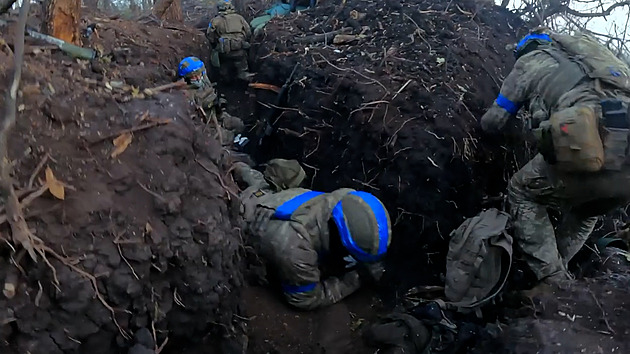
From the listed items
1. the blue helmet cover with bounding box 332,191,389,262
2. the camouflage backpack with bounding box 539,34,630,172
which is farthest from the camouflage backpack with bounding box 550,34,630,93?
the blue helmet cover with bounding box 332,191,389,262

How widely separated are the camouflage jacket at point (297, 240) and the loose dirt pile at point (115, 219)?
53 centimetres

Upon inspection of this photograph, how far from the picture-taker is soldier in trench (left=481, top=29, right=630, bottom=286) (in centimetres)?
341

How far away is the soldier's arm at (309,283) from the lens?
3.70 meters

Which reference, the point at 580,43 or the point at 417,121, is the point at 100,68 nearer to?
the point at 417,121

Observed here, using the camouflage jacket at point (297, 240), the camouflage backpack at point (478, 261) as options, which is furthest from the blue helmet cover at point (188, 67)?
the camouflage backpack at point (478, 261)

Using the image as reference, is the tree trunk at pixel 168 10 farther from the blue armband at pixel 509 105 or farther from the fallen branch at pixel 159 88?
the blue armband at pixel 509 105

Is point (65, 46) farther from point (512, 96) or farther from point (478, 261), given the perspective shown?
point (512, 96)

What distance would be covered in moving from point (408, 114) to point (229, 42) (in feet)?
10.5

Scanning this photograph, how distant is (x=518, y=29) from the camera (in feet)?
21.9

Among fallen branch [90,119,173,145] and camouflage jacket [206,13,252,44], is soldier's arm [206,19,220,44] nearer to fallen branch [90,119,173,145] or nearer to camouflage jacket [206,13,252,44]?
camouflage jacket [206,13,252,44]

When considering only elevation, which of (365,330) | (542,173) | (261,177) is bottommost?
(365,330)

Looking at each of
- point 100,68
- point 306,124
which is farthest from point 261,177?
point 100,68

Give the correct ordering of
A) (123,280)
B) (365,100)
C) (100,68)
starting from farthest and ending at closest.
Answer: (365,100) < (100,68) < (123,280)

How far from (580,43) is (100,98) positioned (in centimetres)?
332
